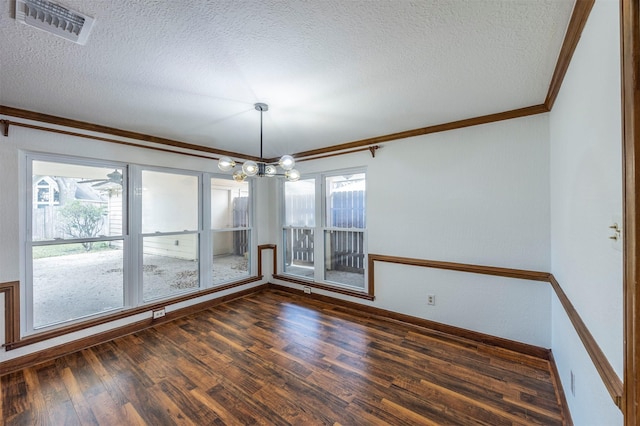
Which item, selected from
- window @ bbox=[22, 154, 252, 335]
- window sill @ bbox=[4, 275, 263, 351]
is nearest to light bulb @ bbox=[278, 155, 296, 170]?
window @ bbox=[22, 154, 252, 335]

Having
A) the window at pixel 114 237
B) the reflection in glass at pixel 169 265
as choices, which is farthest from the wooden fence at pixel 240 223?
the reflection in glass at pixel 169 265

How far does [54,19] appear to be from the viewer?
137cm

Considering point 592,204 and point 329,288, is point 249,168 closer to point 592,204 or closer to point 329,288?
point 592,204

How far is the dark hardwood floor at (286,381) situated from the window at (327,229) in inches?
46.0

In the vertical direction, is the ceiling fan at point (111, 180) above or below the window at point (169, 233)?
above

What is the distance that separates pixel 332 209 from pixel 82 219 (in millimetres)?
3262

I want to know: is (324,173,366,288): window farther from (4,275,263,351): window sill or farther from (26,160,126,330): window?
(26,160,126,330): window

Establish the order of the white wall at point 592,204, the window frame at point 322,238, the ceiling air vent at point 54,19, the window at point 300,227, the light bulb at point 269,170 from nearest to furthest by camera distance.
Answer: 1. the white wall at point 592,204
2. the ceiling air vent at point 54,19
3. the light bulb at point 269,170
4. the window frame at point 322,238
5. the window at point 300,227

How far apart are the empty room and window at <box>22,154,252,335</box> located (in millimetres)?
23

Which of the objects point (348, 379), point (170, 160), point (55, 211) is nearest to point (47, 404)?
point (55, 211)

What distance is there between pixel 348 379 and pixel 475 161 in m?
2.62

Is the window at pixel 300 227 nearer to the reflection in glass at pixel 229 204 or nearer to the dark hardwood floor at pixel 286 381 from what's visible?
the reflection in glass at pixel 229 204

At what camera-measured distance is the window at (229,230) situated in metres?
4.38

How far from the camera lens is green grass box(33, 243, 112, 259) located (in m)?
2.73
